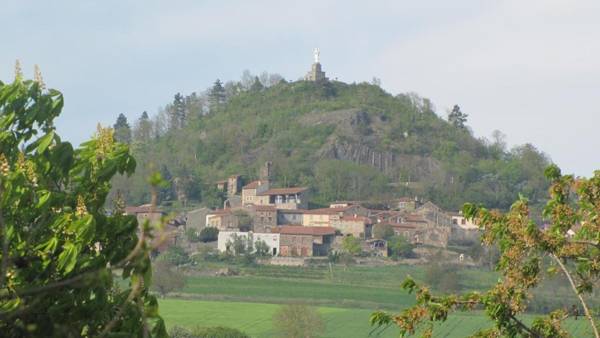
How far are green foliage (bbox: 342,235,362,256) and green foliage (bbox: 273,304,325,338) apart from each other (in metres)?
36.1

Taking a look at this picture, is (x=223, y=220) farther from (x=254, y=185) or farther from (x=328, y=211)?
(x=254, y=185)

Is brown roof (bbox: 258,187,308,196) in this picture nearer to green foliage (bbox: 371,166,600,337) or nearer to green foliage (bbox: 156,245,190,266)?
green foliage (bbox: 156,245,190,266)

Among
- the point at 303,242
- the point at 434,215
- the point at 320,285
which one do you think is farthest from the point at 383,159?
the point at 320,285

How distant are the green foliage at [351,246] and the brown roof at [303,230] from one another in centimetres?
217

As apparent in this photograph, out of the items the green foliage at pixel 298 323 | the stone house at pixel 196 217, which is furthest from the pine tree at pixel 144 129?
the green foliage at pixel 298 323

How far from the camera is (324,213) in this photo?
95.6 m

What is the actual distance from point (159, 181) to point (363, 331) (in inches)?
1883

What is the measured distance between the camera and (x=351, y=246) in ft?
280

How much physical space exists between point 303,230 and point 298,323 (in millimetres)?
40320

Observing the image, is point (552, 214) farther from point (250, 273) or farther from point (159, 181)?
point (250, 273)

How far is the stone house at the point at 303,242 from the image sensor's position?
86.9 metres

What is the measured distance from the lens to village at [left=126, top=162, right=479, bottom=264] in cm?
8756

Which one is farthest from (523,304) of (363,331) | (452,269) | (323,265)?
(323,265)

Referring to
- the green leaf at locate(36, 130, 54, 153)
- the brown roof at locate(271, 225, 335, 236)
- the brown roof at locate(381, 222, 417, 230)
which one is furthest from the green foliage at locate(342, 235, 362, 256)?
the green leaf at locate(36, 130, 54, 153)
